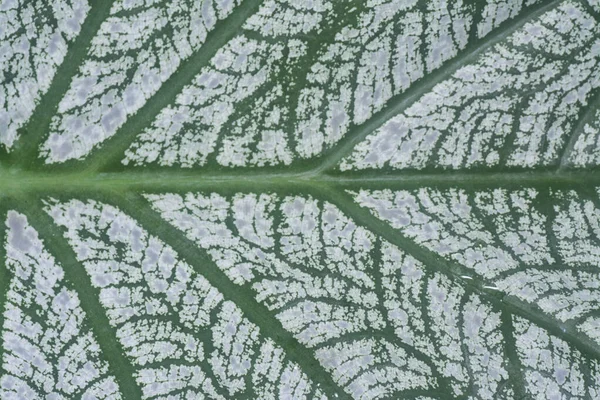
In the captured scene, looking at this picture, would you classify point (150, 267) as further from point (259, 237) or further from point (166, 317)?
point (259, 237)

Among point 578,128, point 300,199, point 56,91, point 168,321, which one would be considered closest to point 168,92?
point 56,91

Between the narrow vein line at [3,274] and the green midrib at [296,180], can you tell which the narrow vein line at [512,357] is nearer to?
the green midrib at [296,180]

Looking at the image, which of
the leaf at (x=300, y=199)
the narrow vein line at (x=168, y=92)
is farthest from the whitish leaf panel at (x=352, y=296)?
the narrow vein line at (x=168, y=92)

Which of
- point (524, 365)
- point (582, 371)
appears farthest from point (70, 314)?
point (582, 371)

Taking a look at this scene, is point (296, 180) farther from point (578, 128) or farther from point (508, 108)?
point (578, 128)

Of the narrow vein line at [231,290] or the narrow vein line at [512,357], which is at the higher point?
the narrow vein line at [231,290]

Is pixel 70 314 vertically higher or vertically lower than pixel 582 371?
higher

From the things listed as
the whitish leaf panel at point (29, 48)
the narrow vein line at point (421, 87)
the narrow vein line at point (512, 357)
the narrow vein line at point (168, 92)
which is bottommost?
the narrow vein line at point (512, 357)
